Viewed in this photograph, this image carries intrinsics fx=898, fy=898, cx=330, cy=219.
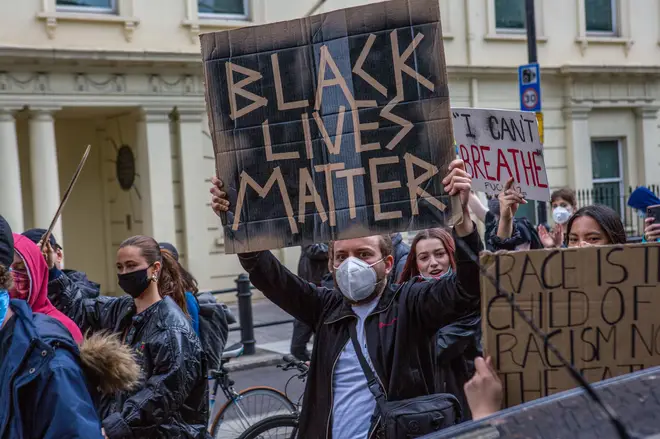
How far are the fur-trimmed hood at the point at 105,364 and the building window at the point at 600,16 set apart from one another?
18.3 metres

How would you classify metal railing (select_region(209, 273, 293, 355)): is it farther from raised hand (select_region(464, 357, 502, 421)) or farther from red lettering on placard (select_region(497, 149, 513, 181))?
raised hand (select_region(464, 357, 502, 421))

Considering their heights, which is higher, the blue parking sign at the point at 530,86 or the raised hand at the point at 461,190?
the blue parking sign at the point at 530,86

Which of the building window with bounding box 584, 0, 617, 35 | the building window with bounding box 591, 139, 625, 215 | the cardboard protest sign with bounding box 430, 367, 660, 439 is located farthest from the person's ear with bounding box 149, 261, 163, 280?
the building window with bounding box 584, 0, 617, 35

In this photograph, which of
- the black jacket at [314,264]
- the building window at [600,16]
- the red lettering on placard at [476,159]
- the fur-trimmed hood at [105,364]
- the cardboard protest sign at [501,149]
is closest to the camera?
the fur-trimmed hood at [105,364]

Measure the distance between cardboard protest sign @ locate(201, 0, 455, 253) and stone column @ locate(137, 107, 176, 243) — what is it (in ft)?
38.1

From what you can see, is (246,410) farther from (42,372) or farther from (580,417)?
(580,417)

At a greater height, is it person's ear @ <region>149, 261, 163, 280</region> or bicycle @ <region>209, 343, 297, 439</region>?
person's ear @ <region>149, 261, 163, 280</region>

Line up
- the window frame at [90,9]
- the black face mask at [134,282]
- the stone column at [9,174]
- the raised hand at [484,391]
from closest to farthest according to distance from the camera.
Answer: the raised hand at [484,391]
the black face mask at [134,282]
the stone column at [9,174]
the window frame at [90,9]

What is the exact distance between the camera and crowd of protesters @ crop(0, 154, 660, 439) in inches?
102

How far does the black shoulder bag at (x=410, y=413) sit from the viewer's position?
3064mm

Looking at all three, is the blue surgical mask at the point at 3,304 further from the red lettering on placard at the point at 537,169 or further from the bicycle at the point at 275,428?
the red lettering on placard at the point at 537,169

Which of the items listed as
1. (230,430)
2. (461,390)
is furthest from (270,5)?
(461,390)

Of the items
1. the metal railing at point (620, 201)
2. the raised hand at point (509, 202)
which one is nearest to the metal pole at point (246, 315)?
the raised hand at point (509, 202)

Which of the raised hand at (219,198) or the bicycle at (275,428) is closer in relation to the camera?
the raised hand at (219,198)
